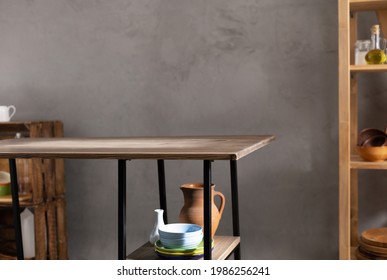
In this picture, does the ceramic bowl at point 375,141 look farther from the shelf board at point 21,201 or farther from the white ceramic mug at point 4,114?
the white ceramic mug at point 4,114

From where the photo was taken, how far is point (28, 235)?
4.01 meters

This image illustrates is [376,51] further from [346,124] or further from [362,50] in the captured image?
[346,124]

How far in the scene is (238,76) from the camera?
379 centimetres

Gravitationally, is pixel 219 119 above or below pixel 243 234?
above

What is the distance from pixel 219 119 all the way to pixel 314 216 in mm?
845

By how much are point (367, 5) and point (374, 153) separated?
0.80 m

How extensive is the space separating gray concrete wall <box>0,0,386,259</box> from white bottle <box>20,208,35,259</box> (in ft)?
0.88

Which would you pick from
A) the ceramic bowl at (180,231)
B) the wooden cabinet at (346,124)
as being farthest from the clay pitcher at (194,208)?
the wooden cabinet at (346,124)

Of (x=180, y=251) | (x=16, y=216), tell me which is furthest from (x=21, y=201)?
(x=180, y=251)

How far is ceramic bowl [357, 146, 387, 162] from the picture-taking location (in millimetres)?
3107

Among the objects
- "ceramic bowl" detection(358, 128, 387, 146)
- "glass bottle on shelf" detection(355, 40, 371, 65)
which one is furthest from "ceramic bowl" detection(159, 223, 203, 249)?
"glass bottle on shelf" detection(355, 40, 371, 65)

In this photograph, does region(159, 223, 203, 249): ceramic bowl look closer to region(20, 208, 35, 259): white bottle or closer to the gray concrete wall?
the gray concrete wall
